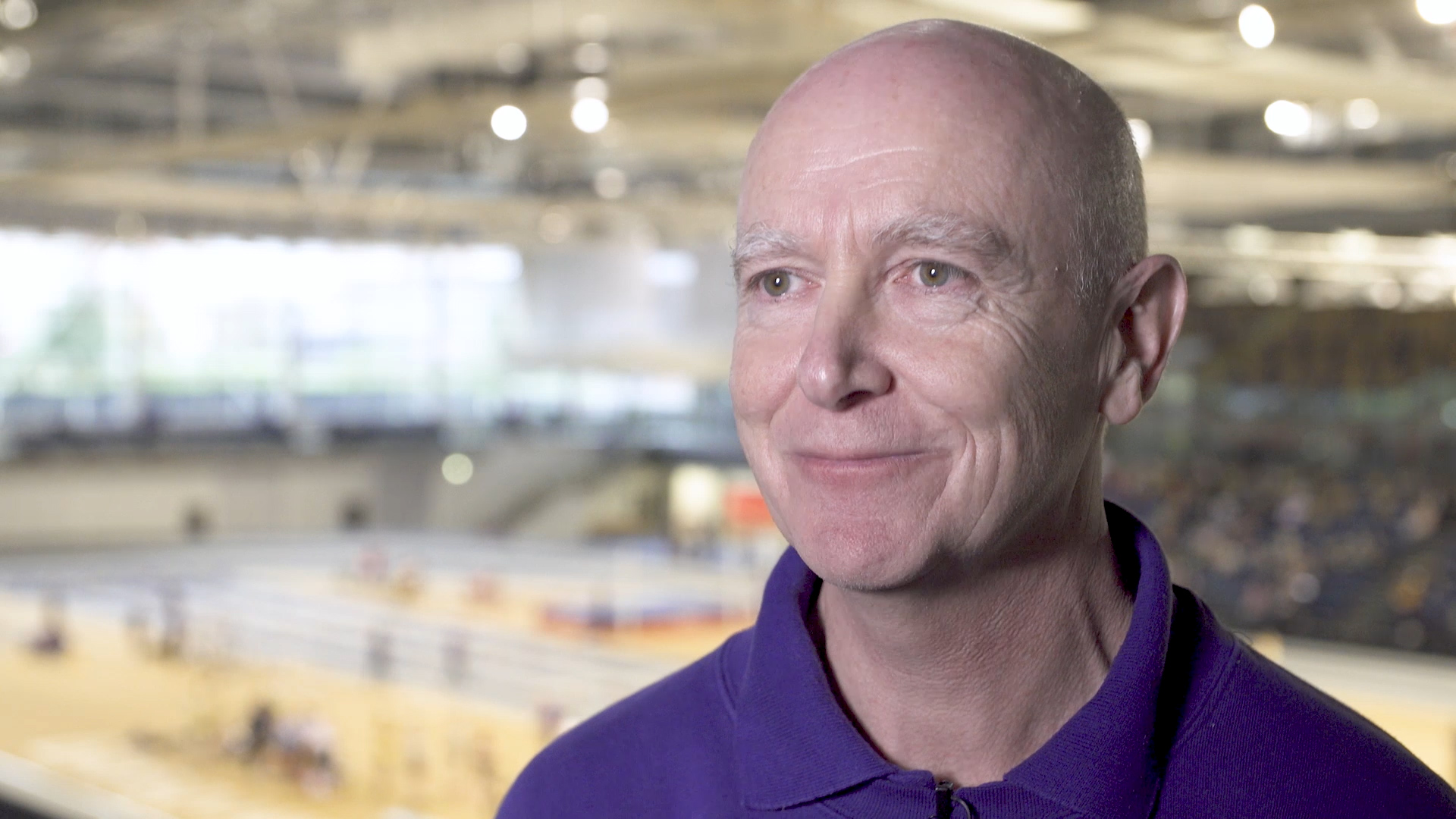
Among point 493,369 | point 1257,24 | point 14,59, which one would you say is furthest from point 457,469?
point 1257,24

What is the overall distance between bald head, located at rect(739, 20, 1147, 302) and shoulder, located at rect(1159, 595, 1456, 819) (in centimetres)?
37

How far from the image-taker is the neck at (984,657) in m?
1.29

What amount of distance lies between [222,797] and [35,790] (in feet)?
4.49

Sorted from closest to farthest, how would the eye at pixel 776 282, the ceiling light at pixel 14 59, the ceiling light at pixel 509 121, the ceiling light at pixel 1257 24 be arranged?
1. the eye at pixel 776 282
2. the ceiling light at pixel 1257 24
3. the ceiling light at pixel 509 121
4. the ceiling light at pixel 14 59

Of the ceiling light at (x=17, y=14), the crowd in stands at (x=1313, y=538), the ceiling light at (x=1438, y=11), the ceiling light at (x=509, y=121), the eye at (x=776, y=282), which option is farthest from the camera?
the crowd in stands at (x=1313, y=538)

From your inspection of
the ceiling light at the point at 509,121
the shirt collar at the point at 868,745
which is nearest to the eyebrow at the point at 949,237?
the shirt collar at the point at 868,745

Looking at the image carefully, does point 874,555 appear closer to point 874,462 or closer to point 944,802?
point 874,462

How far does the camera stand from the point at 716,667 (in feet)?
4.91

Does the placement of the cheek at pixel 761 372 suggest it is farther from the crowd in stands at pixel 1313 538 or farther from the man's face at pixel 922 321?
the crowd in stands at pixel 1313 538

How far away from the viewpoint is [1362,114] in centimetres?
939

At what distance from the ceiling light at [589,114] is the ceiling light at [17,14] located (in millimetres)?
3902

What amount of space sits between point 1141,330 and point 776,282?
327mm

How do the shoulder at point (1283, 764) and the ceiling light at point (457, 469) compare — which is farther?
the ceiling light at point (457, 469)

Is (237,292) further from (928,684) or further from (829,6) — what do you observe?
(928,684)
